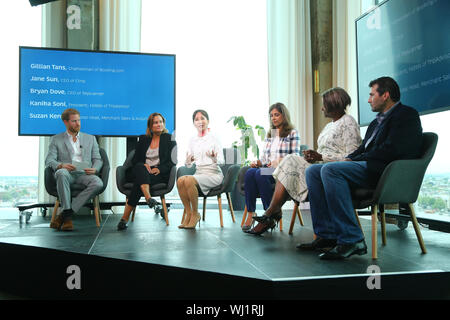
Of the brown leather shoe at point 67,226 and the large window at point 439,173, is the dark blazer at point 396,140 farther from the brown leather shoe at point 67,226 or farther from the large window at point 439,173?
the brown leather shoe at point 67,226

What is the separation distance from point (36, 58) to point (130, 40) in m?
1.31

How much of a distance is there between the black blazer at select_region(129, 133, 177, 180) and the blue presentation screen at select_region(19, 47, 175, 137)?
1.72ft

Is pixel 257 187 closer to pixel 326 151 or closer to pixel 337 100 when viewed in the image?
pixel 326 151

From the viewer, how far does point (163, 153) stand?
13.7 feet

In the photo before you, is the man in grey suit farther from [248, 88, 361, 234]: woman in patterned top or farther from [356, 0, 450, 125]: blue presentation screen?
[356, 0, 450, 125]: blue presentation screen

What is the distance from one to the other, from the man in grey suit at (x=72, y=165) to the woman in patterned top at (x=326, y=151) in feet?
5.72

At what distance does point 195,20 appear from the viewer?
19.2ft

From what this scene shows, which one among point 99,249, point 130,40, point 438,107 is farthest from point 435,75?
point 130,40

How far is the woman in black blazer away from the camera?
394cm

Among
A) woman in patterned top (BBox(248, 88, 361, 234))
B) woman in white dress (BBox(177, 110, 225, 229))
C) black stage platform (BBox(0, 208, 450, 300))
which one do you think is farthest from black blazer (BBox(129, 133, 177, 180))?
woman in patterned top (BBox(248, 88, 361, 234))

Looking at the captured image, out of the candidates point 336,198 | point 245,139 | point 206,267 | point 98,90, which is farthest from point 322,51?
point 206,267

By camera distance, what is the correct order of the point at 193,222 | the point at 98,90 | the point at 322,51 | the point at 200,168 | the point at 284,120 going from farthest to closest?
the point at 322,51
the point at 98,90
the point at 200,168
the point at 193,222
the point at 284,120

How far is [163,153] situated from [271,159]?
1.17 m
